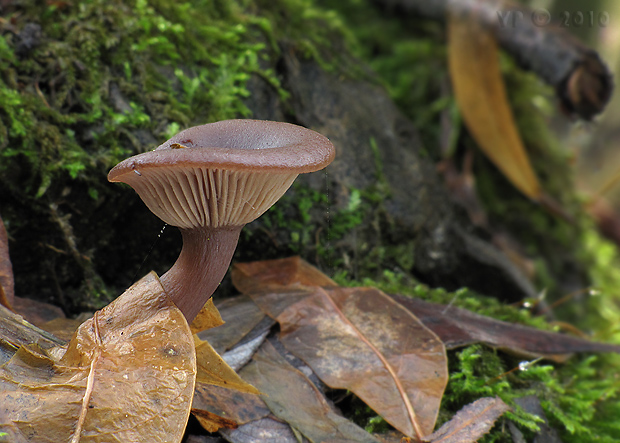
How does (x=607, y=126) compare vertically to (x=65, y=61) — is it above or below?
below

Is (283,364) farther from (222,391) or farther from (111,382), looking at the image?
(111,382)

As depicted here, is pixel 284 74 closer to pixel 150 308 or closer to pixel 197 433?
pixel 150 308

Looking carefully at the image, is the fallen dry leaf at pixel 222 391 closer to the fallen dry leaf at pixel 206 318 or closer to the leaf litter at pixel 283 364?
the leaf litter at pixel 283 364

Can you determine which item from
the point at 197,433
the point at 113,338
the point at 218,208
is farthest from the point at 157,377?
the point at 218,208

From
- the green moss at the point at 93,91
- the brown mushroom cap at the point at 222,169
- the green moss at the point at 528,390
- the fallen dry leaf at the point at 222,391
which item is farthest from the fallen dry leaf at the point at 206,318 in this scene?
the green moss at the point at 93,91

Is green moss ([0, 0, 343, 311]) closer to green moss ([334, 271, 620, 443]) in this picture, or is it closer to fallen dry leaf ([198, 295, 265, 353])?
fallen dry leaf ([198, 295, 265, 353])

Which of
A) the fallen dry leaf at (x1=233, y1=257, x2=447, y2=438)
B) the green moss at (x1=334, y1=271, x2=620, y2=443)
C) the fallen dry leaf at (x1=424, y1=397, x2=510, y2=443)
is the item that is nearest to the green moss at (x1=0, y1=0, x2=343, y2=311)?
the fallen dry leaf at (x1=233, y1=257, x2=447, y2=438)
